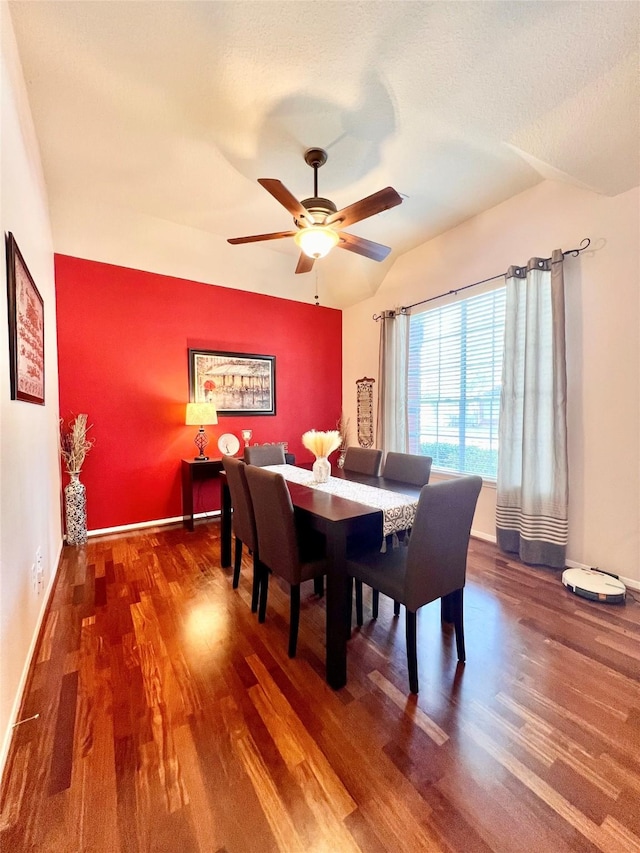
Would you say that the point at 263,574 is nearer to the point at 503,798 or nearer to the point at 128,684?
the point at 128,684

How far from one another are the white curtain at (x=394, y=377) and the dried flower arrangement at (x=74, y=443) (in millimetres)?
3177

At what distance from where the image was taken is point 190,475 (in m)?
3.65

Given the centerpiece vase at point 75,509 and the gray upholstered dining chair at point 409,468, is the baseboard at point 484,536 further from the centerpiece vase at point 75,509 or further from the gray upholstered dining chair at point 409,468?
the centerpiece vase at point 75,509

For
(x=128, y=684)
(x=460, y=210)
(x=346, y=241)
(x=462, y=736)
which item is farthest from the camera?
(x=460, y=210)

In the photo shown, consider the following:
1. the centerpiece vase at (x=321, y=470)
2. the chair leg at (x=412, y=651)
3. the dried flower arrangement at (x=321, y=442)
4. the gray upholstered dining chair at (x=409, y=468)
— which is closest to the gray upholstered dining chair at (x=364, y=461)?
the gray upholstered dining chair at (x=409, y=468)

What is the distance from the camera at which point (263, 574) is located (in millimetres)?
2141

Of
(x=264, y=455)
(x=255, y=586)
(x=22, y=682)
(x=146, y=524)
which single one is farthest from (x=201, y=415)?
(x=22, y=682)

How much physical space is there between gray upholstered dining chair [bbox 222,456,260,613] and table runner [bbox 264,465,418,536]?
1.30ft

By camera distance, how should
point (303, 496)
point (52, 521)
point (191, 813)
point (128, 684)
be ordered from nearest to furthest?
point (191, 813) → point (128, 684) → point (303, 496) → point (52, 521)

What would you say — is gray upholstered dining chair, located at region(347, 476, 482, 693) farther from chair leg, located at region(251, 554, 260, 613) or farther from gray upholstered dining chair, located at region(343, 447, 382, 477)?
gray upholstered dining chair, located at region(343, 447, 382, 477)

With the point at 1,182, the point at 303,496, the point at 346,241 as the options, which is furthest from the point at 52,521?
the point at 346,241

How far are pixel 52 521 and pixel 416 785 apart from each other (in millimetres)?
2866

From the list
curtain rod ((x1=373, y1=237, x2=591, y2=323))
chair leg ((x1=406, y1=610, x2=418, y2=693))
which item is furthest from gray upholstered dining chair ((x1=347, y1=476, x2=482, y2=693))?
curtain rod ((x1=373, y1=237, x2=591, y2=323))

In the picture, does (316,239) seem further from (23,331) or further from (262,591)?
(262,591)
